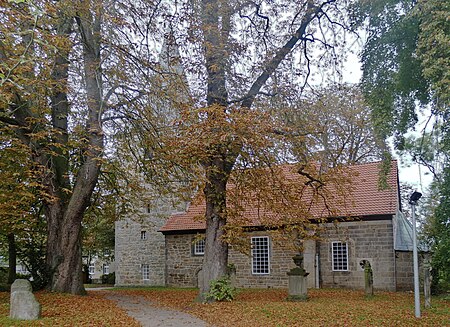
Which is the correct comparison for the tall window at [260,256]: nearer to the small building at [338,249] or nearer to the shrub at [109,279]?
the small building at [338,249]

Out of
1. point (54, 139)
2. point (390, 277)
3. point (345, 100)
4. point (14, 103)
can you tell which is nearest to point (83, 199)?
point (54, 139)

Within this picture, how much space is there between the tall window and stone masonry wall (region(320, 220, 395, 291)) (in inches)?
116

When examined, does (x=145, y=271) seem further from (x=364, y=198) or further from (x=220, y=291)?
(x=220, y=291)

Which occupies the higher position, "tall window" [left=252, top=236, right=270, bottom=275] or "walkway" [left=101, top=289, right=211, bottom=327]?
"tall window" [left=252, top=236, right=270, bottom=275]

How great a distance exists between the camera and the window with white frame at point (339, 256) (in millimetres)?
22812

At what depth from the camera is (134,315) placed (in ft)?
42.9

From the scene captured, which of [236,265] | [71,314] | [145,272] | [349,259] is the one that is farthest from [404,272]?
[145,272]

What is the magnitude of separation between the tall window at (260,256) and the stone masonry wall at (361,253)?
295 cm

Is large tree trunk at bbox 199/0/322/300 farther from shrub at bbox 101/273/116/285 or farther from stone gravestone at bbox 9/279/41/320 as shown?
shrub at bbox 101/273/116/285

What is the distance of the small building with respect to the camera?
21812 mm

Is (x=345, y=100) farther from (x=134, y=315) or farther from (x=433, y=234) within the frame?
(x=134, y=315)

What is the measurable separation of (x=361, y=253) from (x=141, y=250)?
14.5 meters

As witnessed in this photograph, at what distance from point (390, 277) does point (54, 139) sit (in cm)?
1484

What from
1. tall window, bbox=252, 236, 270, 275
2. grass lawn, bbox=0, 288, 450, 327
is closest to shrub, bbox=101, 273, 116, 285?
tall window, bbox=252, 236, 270, 275
